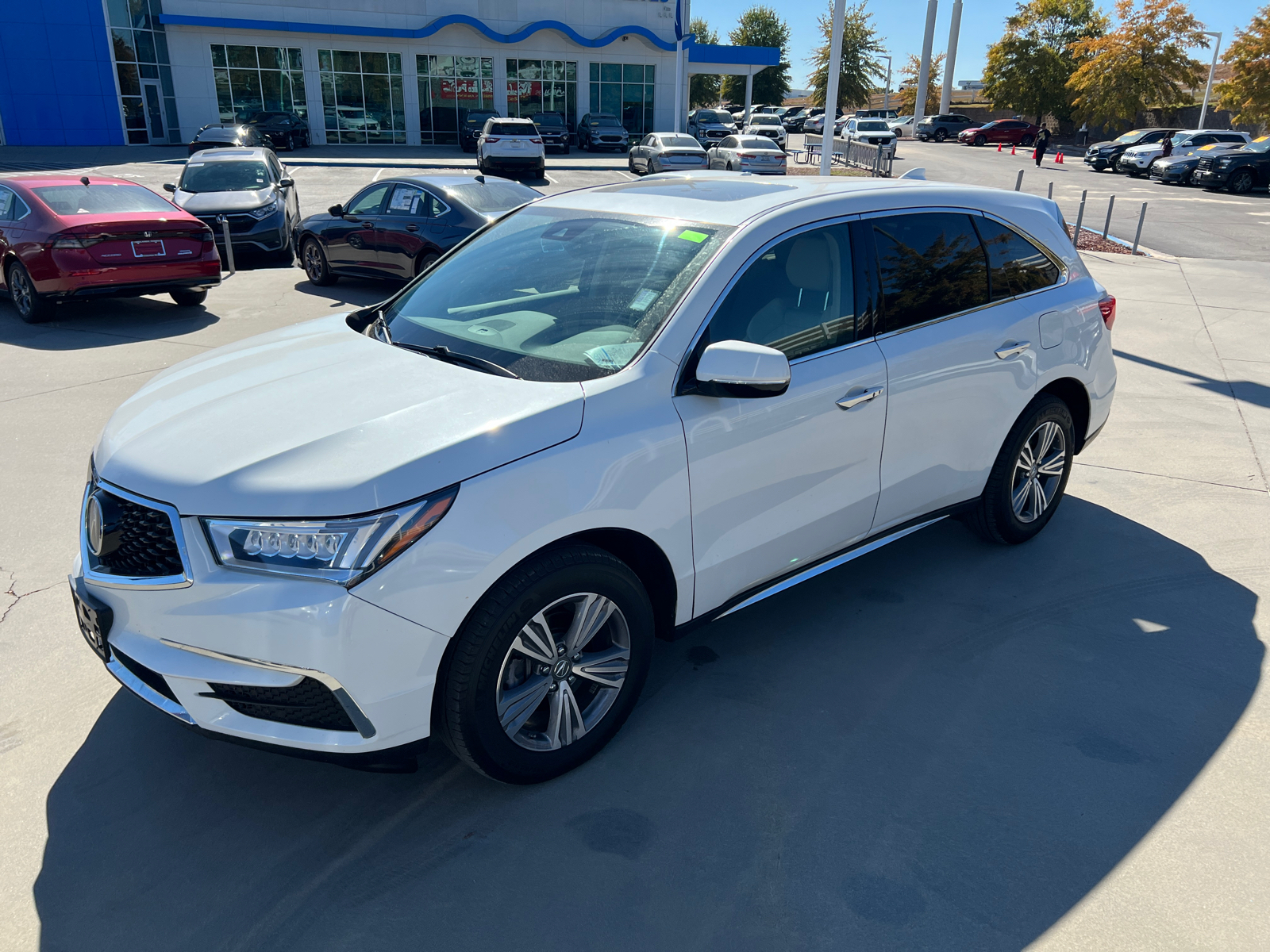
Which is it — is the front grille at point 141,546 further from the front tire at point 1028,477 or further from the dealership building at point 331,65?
the dealership building at point 331,65

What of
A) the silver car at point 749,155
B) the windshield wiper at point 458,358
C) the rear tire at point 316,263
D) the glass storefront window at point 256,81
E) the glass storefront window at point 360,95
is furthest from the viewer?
the glass storefront window at point 360,95

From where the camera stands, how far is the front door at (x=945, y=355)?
3.90 metres

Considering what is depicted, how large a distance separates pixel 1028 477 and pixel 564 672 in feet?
9.50

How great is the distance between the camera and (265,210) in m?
14.0

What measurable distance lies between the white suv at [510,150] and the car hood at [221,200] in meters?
16.5

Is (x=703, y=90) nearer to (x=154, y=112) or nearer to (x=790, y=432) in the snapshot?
(x=154, y=112)

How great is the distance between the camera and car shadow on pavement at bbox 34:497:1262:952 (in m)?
2.59

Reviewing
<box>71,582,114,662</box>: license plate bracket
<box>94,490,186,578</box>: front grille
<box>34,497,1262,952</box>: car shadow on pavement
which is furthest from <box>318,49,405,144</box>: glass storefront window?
<box>94,490,186,578</box>: front grille

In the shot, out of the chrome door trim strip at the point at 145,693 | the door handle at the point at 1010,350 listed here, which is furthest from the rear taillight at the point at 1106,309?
the chrome door trim strip at the point at 145,693

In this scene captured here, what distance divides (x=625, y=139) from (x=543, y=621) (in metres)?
42.2

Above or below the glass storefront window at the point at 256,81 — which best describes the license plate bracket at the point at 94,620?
below

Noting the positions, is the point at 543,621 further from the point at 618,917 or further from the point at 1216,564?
the point at 1216,564

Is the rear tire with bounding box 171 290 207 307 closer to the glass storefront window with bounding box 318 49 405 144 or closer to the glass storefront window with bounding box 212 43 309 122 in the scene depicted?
the glass storefront window with bounding box 212 43 309 122

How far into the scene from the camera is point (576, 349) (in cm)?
328
